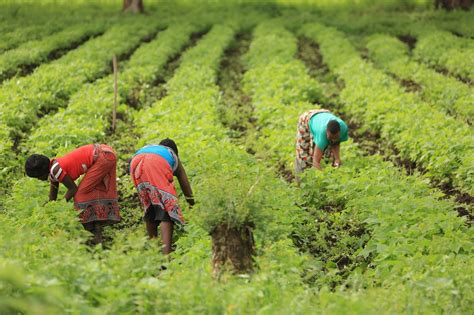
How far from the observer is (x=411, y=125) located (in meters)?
12.0

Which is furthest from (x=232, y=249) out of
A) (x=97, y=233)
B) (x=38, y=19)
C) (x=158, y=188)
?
(x=38, y=19)

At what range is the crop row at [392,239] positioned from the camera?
522 cm

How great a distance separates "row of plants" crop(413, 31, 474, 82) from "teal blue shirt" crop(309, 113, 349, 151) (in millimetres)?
8993

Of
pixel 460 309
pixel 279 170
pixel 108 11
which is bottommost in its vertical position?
pixel 108 11

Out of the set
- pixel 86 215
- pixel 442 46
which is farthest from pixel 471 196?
pixel 442 46

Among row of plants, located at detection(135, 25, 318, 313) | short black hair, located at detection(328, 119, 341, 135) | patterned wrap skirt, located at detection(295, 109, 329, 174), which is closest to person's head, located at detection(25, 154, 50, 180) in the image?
row of plants, located at detection(135, 25, 318, 313)

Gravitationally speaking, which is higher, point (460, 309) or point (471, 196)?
point (460, 309)

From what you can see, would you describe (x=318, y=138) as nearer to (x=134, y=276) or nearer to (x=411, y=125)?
(x=411, y=125)

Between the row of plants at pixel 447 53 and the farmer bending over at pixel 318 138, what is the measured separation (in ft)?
28.8

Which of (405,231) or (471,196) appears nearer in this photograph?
(405,231)

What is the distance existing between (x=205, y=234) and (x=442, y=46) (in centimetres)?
1649

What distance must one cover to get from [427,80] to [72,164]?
11.0 m

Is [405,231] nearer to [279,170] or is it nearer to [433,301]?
[433,301]

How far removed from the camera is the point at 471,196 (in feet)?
30.7
